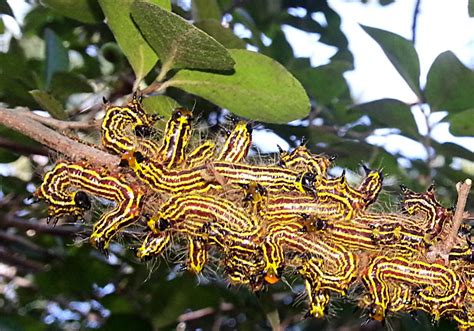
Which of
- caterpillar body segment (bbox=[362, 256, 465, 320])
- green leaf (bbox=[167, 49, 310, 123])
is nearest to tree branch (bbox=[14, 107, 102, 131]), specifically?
green leaf (bbox=[167, 49, 310, 123])

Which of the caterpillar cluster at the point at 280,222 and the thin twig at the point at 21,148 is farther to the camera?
the thin twig at the point at 21,148

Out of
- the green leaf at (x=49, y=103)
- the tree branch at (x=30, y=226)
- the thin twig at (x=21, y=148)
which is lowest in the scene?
the tree branch at (x=30, y=226)

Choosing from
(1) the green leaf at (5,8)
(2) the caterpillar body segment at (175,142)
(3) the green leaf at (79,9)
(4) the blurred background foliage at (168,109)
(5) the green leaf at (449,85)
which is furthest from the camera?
(1) the green leaf at (5,8)

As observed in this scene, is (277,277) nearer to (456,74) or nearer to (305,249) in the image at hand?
(305,249)

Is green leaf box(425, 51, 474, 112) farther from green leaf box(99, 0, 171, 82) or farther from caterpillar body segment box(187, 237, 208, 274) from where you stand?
caterpillar body segment box(187, 237, 208, 274)

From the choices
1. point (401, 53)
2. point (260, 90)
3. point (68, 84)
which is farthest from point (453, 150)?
point (68, 84)

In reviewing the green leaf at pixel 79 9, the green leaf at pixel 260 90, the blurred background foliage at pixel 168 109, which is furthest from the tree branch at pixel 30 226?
the green leaf at pixel 260 90

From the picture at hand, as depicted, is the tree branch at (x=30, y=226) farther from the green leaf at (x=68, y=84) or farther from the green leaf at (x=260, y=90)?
the green leaf at (x=260, y=90)

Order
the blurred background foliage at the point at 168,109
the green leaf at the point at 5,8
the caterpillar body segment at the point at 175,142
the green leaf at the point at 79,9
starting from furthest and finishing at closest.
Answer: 1. the green leaf at the point at 5,8
2. the green leaf at the point at 79,9
3. the blurred background foliage at the point at 168,109
4. the caterpillar body segment at the point at 175,142
